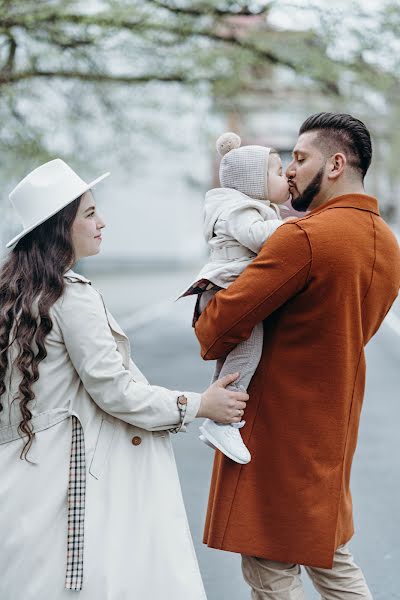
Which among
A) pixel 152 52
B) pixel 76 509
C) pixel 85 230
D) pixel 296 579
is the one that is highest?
pixel 85 230

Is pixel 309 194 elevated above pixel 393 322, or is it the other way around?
pixel 309 194

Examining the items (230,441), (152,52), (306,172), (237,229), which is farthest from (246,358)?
(152,52)

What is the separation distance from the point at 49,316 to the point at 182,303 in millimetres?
15457

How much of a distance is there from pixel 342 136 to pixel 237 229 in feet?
1.47

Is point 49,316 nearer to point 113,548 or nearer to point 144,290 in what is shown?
point 113,548

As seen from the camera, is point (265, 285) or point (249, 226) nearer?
point (265, 285)

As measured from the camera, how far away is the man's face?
2.95m

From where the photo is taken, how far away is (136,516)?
2.82 meters

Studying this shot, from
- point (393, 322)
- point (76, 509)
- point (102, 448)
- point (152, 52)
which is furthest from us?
point (393, 322)

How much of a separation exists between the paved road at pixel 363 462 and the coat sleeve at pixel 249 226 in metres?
2.09

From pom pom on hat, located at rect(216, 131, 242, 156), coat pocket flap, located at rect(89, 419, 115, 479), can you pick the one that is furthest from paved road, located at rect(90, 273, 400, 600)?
pom pom on hat, located at rect(216, 131, 242, 156)

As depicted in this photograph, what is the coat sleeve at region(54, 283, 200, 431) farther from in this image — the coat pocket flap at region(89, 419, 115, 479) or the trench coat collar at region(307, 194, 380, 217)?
the trench coat collar at region(307, 194, 380, 217)

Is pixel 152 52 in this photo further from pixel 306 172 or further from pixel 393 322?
pixel 306 172

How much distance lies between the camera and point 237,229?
2.95m
